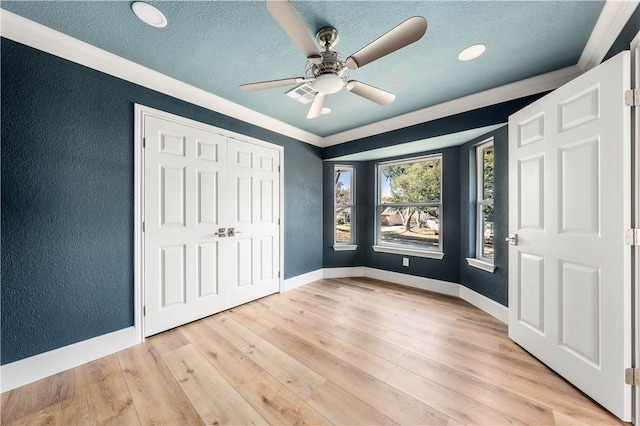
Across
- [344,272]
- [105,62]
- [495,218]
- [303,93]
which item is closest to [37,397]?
[105,62]

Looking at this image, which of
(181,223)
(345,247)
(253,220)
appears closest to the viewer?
(181,223)

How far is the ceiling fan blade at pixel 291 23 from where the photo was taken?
111cm

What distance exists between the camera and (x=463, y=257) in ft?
10.7

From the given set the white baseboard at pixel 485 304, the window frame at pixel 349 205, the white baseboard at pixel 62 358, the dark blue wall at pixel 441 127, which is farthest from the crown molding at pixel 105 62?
the white baseboard at pixel 485 304

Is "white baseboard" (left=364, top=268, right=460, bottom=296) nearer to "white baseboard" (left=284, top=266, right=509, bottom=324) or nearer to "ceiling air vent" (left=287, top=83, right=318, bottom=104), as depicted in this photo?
"white baseboard" (left=284, top=266, right=509, bottom=324)

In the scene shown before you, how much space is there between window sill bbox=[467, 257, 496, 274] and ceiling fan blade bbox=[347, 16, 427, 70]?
2623 mm

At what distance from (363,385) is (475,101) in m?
3.02

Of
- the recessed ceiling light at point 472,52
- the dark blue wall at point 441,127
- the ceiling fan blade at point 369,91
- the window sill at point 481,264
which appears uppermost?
the recessed ceiling light at point 472,52

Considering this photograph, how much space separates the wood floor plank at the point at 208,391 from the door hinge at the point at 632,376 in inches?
81.7

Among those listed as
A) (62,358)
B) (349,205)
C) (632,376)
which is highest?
(349,205)

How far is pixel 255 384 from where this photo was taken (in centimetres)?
162

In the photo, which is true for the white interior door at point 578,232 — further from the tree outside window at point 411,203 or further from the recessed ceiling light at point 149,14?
the recessed ceiling light at point 149,14

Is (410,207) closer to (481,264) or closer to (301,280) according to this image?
(481,264)

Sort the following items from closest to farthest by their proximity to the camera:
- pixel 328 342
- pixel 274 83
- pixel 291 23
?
pixel 291 23 → pixel 274 83 → pixel 328 342
